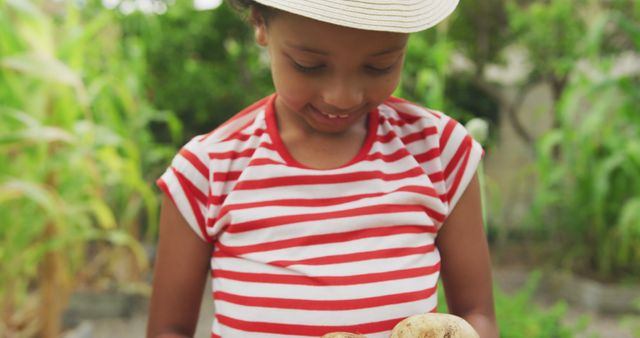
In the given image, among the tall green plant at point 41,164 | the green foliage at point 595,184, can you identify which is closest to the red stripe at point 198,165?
the tall green plant at point 41,164

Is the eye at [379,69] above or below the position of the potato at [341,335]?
above

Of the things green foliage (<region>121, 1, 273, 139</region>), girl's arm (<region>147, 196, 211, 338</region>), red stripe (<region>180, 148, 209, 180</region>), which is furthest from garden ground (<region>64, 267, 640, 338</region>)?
red stripe (<region>180, 148, 209, 180</region>)

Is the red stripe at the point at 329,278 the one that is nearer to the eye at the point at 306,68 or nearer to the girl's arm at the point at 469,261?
the girl's arm at the point at 469,261

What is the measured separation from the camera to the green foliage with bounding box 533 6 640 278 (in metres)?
3.86

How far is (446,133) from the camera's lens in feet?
3.43

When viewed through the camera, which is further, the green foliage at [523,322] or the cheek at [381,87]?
the green foliage at [523,322]

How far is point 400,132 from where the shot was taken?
106 cm

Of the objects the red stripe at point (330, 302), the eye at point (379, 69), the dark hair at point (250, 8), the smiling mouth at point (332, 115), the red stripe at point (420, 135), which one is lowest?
the red stripe at point (330, 302)

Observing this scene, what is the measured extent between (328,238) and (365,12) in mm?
312

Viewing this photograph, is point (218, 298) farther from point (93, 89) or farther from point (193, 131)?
point (193, 131)

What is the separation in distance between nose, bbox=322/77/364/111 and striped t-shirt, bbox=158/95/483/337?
0.12 m

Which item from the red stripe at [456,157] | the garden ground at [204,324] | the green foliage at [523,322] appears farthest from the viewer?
the garden ground at [204,324]

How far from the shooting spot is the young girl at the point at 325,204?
2.94 ft

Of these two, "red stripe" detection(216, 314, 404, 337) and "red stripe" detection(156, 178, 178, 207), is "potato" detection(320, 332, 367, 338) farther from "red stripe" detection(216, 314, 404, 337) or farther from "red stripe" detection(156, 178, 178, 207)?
"red stripe" detection(156, 178, 178, 207)
